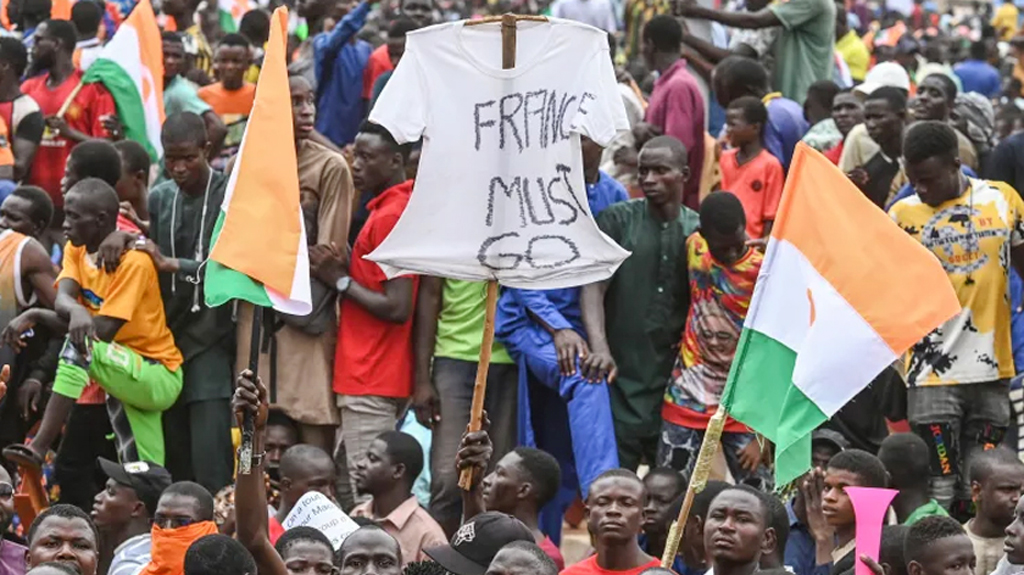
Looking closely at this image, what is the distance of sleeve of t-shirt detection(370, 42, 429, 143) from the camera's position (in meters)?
8.21

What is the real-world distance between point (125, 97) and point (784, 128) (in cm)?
373

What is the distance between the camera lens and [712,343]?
10211 millimetres

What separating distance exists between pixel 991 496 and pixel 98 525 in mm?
3783

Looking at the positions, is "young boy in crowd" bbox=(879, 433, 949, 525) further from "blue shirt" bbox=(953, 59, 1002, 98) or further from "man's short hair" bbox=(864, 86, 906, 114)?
"blue shirt" bbox=(953, 59, 1002, 98)

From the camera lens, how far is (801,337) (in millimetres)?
7828

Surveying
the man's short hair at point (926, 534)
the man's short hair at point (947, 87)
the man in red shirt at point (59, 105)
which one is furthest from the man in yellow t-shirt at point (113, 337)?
the man's short hair at point (947, 87)

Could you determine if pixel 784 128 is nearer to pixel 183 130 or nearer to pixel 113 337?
pixel 183 130

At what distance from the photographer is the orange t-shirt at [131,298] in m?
10.2

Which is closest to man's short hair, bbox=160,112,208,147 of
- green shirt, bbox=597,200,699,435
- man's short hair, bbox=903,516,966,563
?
green shirt, bbox=597,200,699,435

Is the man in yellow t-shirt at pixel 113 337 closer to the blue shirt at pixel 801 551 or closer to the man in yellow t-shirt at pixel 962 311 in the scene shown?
the blue shirt at pixel 801 551

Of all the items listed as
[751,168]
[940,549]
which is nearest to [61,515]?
[940,549]

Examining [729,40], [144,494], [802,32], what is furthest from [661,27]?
[144,494]

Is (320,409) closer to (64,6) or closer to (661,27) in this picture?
(661,27)

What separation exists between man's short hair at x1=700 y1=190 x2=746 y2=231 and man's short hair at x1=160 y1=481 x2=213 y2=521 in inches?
105
